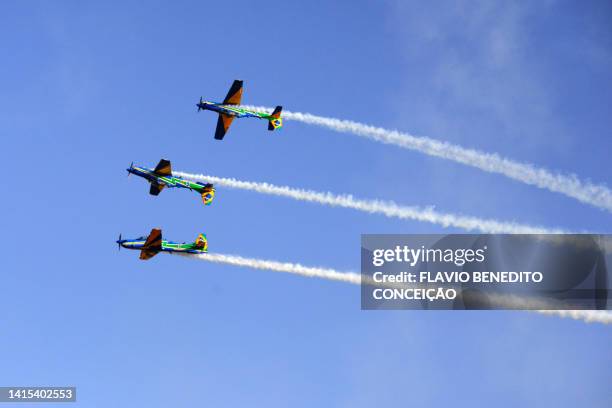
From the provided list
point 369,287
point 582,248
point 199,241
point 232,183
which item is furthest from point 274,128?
point 582,248

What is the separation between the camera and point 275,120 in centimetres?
10969

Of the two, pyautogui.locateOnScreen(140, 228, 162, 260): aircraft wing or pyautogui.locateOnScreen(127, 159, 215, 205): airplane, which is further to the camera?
pyautogui.locateOnScreen(127, 159, 215, 205): airplane

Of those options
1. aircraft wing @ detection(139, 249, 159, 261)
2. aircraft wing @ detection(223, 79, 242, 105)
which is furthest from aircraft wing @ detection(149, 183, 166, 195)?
aircraft wing @ detection(223, 79, 242, 105)

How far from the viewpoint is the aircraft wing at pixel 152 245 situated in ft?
317

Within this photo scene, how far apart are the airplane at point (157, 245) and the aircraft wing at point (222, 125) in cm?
1580

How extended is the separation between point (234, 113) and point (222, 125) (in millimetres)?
1977

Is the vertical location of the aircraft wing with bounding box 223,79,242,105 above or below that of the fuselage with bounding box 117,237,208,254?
above

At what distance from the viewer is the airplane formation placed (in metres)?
97.1

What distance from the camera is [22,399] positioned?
7556 cm

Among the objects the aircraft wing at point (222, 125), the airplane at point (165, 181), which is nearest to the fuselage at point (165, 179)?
the airplane at point (165, 181)

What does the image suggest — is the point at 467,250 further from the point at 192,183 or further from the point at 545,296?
the point at 192,183

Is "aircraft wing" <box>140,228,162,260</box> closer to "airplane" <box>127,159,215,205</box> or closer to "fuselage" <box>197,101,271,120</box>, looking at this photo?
"airplane" <box>127,159,215,205</box>

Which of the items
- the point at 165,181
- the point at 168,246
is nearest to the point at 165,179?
the point at 165,181

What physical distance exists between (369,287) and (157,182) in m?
31.3
